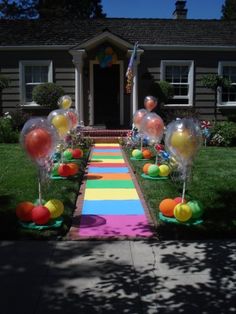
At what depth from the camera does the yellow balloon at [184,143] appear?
659 cm

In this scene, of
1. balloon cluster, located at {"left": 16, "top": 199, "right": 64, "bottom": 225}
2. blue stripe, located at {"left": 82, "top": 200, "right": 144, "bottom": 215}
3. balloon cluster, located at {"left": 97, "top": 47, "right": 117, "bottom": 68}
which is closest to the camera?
balloon cluster, located at {"left": 16, "top": 199, "right": 64, "bottom": 225}

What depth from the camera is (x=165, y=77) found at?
18438 mm

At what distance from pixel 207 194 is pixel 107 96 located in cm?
1097

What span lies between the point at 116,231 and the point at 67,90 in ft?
40.9

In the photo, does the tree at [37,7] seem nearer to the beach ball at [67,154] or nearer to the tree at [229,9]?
the tree at [229,9]

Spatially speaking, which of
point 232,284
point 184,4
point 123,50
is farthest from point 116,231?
point 184,4

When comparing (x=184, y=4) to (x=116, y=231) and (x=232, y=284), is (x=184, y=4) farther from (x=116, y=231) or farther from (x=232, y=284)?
(x=232, y=284)

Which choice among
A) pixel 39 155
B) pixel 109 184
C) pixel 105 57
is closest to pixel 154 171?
pixel 109 184

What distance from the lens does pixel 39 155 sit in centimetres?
649

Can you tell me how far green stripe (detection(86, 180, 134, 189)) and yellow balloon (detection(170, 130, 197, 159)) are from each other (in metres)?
2.78

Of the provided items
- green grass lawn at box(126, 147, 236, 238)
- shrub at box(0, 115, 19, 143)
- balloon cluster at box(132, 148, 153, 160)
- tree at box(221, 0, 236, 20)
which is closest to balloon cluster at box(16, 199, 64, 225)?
green grass lawn at box(126, 147, 236, 238)

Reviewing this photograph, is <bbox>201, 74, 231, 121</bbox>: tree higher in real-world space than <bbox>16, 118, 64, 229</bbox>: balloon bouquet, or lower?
higher

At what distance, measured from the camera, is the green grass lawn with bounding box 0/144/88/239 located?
243 inches

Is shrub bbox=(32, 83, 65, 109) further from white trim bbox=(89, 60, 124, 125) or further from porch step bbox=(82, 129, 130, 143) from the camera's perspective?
porch step bbox=(82, 129, 130, 143)
